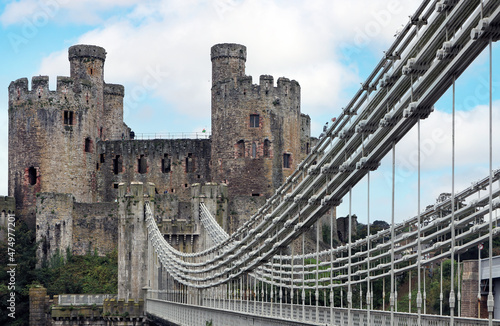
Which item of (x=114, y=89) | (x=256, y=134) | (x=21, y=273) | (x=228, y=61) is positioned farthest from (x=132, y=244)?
(x=114, y=89)

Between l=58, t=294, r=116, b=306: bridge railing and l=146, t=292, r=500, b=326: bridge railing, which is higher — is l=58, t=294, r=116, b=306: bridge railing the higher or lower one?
the lower one

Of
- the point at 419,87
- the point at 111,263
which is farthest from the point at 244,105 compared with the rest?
the point at 419,87

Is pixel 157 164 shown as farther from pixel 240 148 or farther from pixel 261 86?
pixel 261 86

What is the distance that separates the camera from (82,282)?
4791 centimetres

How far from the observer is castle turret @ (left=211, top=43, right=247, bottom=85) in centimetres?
5494

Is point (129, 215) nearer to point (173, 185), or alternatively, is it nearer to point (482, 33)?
point (173, 185)

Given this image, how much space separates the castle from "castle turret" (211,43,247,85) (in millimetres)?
52

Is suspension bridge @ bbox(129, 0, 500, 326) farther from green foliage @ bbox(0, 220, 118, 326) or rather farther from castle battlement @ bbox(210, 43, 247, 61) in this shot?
castle battlement @ bbox(210, 43, 247, 61)

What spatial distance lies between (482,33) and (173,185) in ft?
152

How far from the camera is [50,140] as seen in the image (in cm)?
5512

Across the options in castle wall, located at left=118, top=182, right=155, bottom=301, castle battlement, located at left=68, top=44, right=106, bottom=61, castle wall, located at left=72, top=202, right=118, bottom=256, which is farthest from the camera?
castle battlement, located at left=68, top=44, right=106, bottom=61

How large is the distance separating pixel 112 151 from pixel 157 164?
105 inches

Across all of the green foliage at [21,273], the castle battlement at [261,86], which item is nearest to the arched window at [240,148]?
the castle battlement at [261,86]

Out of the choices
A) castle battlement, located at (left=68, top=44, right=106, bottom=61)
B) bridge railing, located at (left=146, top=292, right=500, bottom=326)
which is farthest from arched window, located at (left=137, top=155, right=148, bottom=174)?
bridge railing, located at (left=146, top=292, right=500, bottom=326)
